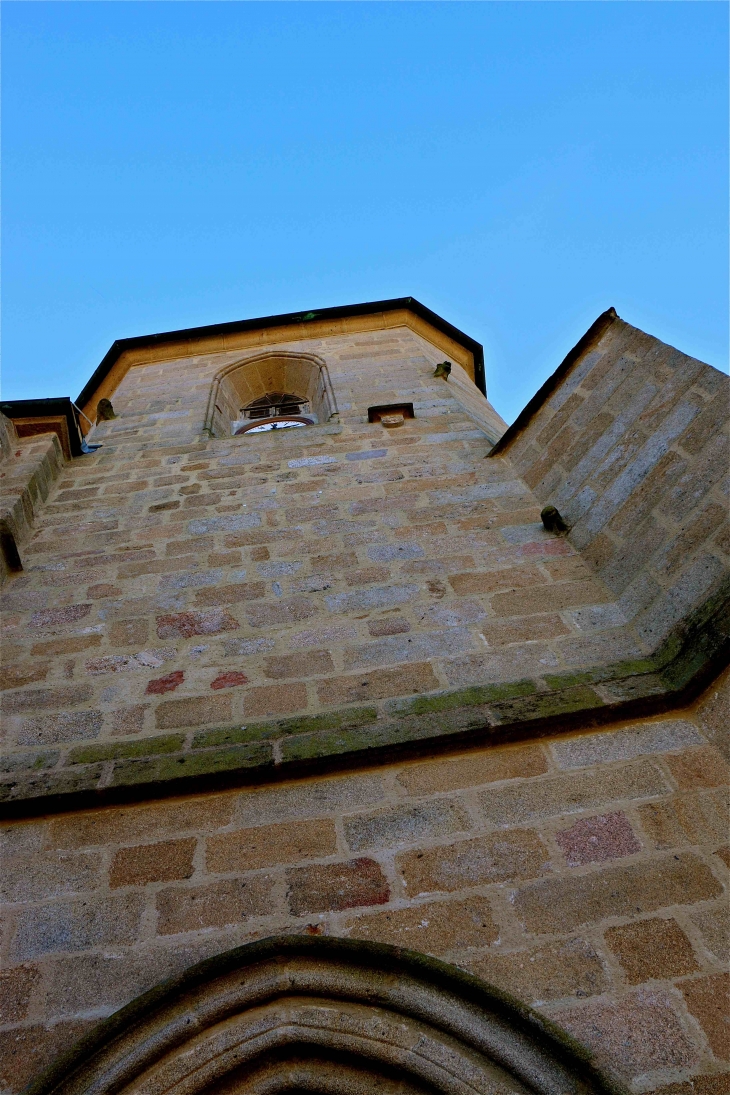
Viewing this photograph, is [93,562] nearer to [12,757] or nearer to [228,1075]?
[12,757]

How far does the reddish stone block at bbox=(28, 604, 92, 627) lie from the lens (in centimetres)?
415

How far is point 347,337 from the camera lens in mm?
9305

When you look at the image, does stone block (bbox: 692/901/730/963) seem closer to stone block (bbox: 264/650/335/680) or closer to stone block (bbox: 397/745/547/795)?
stone block (bbox: 397/745/547/795)

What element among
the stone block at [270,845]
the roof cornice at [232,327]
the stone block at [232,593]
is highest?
the roof cornice at [232,327]

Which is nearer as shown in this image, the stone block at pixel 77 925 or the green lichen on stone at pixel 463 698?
the stone block at pixel 77 925

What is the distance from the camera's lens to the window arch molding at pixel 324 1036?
207 centimetres

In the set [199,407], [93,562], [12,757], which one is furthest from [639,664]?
[199,407]

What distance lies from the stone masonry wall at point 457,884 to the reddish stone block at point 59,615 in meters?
1.43

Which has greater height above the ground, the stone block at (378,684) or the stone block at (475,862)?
the stone block at (378,684)

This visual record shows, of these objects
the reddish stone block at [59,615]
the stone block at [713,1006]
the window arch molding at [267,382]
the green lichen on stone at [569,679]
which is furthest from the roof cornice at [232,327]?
the stone block at [713,1006]

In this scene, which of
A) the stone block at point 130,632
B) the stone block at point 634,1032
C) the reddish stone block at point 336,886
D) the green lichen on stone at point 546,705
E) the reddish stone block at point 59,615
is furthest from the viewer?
the reddish stone block at point 59,615

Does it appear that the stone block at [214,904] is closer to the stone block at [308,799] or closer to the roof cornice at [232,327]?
the stone block at [308,799]

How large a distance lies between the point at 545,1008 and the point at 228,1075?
32.3 inches

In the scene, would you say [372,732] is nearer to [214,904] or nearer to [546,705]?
[546,705]
